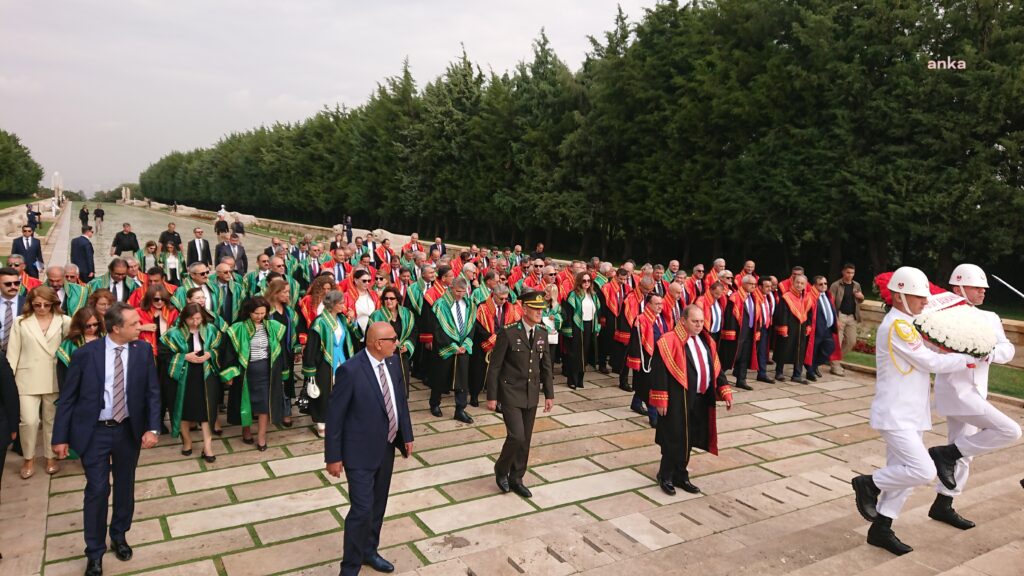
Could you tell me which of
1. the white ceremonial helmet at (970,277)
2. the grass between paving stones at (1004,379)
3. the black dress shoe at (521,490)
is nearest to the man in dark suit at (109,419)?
the black dress shoe at (521,490)

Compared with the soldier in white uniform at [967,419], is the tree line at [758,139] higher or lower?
higher

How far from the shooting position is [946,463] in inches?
196

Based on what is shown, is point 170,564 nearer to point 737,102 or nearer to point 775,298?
point 775,298

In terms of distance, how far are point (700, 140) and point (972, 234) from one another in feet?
29.9

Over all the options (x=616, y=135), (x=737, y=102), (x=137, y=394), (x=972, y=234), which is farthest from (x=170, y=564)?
(x=616, y=135)

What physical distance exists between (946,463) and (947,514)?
14.7 inches

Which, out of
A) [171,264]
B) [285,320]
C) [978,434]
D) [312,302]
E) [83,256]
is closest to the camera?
[978,434]

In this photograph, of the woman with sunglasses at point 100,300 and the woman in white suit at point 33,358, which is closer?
the woman in white suit at point 33,358

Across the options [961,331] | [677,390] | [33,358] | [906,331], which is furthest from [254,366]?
[961,331]

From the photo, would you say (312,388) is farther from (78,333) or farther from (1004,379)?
(1004,379)

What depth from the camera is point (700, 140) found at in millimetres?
23203

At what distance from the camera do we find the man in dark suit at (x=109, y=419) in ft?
14.2

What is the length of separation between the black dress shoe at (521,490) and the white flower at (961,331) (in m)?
3.34

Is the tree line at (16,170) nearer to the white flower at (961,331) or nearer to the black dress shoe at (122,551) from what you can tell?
the black dress shoe at (122,551)
